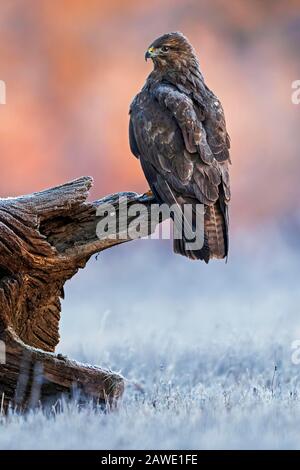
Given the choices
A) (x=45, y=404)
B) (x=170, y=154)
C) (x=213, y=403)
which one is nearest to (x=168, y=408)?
(x=213, y=403)

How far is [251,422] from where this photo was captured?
21.5 feet

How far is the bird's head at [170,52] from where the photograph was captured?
955 centimetres

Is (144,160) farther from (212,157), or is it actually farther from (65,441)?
(65,441)

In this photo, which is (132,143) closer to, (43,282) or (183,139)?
(183,139)

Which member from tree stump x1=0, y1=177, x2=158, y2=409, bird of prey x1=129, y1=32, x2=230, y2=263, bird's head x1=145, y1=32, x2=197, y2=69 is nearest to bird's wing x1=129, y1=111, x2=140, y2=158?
bird of prey x1=129, y1=32, x2=230, y2=263

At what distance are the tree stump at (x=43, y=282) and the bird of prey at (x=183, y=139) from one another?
0.43 metres

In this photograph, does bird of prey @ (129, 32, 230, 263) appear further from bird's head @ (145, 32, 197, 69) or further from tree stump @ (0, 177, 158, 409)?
tree stump @ (0, 177, 158, 409)

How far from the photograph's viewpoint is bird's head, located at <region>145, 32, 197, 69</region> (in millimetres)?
9547

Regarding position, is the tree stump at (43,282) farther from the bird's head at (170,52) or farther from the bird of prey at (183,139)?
the bird's head at (170,52)

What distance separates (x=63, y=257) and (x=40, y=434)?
201 centimetres

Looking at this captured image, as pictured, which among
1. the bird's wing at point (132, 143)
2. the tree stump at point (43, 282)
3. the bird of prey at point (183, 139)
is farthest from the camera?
the bird's wing at point (132, 143)

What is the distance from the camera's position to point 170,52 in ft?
31.4

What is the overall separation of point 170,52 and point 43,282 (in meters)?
3.00

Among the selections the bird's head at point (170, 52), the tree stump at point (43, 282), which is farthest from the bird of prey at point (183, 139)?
the tree stump at point (43, 282)
